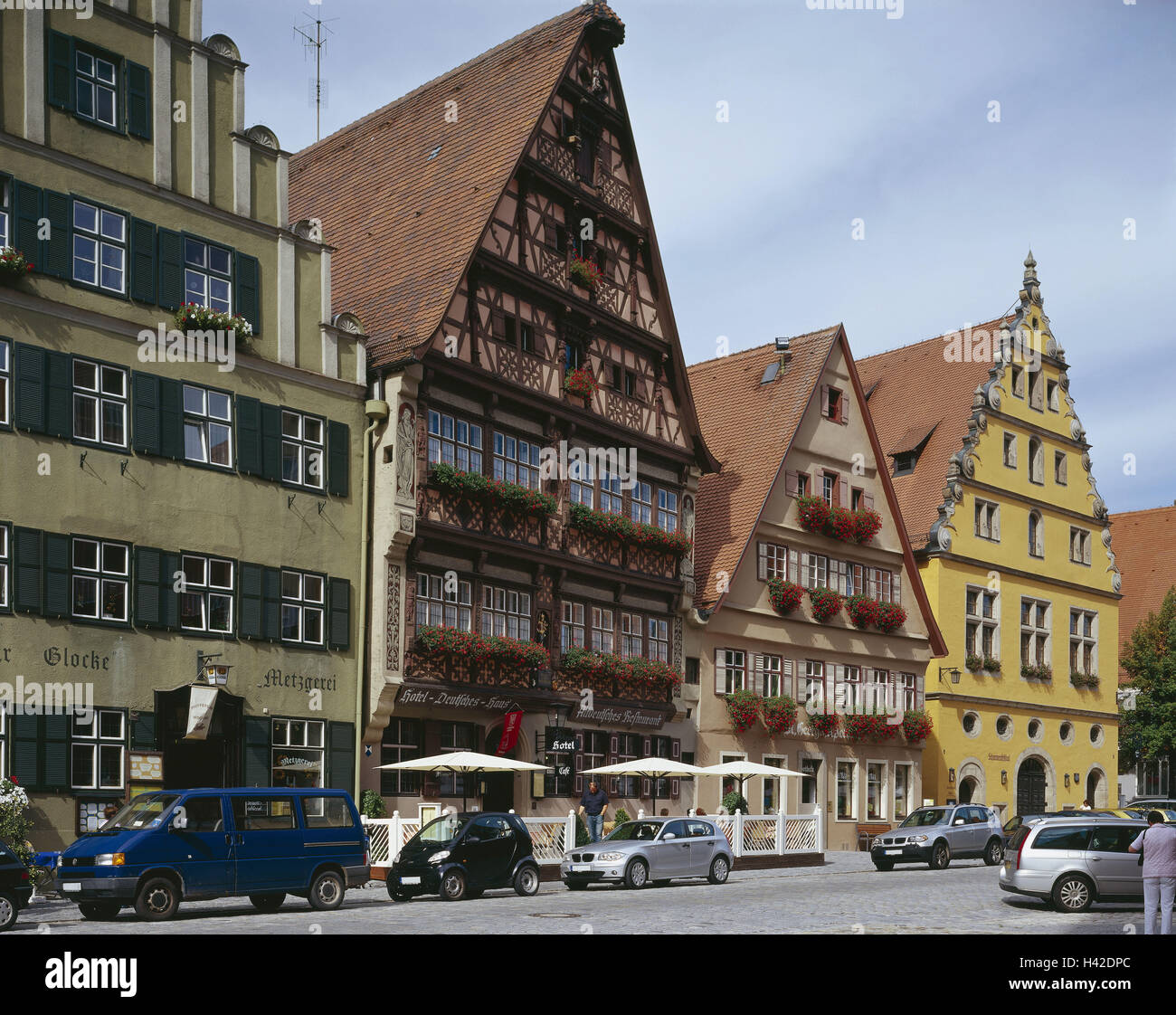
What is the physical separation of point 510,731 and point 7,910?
15.7 m

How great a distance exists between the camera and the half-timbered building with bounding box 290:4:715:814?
33.4 meters

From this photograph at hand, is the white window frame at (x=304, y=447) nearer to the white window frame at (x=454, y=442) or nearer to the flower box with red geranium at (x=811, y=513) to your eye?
the white window frame at (x=454, y=442)

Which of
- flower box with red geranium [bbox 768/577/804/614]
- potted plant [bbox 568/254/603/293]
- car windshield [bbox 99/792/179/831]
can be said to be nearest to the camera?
car windshield [bbox 99/792/179/831]

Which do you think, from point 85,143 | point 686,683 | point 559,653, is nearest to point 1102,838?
point 559,653

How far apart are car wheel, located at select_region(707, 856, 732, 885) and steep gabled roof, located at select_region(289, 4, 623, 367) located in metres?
11.8

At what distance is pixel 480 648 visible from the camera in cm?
3391

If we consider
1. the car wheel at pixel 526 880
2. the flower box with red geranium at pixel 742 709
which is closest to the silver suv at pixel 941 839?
the flower box with red geranium at pixel 742 709

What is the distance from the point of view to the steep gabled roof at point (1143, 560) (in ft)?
230

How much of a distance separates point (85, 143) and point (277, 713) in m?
10.8

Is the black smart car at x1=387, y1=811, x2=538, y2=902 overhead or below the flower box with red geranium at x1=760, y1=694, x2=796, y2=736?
below

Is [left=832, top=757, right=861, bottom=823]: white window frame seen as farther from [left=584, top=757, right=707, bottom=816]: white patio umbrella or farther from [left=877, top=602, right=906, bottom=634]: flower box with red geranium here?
[left=584, top=757, right=707, bottom=816]: white patio umbrella

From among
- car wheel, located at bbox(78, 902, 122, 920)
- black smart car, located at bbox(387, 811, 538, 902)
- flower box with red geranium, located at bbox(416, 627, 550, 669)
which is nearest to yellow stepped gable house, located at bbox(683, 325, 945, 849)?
flower box with red geranium, located at bbox(416, 627, 550, 669)

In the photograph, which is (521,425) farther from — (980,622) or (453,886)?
(980,622)

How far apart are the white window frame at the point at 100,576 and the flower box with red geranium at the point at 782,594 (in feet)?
69.1
